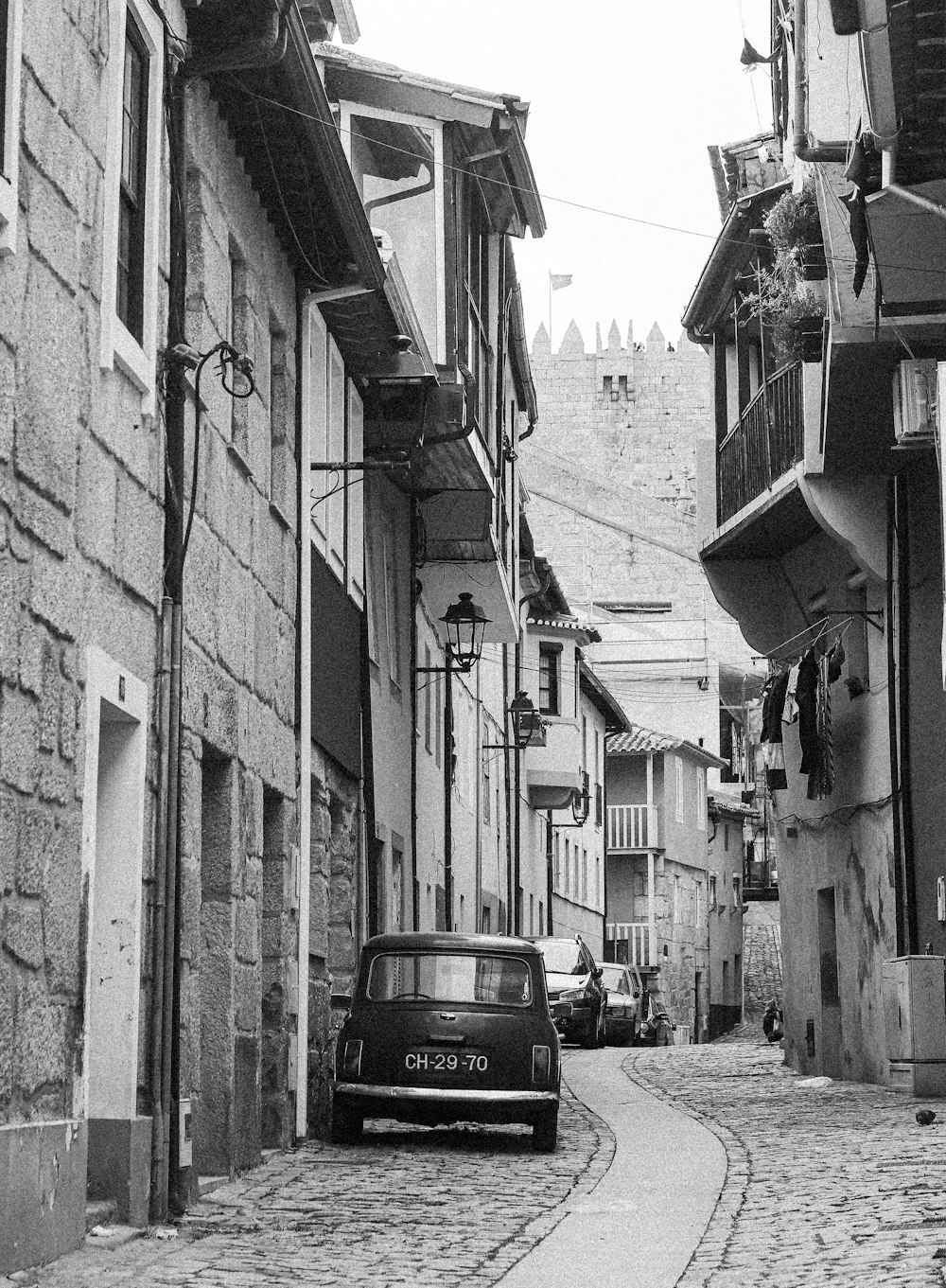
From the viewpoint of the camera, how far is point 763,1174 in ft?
40.3

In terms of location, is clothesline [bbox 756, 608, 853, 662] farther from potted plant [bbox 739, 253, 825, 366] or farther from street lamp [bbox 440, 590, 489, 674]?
street lamp [bbox 440, 590, 489, 674]

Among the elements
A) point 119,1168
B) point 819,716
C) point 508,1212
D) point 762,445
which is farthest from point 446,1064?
point 762,445

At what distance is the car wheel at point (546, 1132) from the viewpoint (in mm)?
14562

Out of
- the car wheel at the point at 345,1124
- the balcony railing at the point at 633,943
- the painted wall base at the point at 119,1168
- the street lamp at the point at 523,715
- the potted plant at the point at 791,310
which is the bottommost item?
the car wheel at the point at 345,1124

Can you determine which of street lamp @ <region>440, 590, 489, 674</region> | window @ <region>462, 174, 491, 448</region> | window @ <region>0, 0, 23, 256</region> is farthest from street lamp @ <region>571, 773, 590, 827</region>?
window @ <region>0, 0, 23, 256</region>

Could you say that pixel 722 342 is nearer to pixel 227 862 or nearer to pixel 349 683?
pixel 349 683

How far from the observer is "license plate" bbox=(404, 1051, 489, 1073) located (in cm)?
1459

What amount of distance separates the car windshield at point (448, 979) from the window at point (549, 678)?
103 ft

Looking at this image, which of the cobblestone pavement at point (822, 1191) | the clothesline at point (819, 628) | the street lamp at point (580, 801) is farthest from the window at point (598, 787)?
the cobblestone pavement at point (822, 1191)

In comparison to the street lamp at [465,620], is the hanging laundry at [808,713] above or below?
below

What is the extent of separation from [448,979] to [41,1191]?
24.5 ft

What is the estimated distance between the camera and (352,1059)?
1466cm

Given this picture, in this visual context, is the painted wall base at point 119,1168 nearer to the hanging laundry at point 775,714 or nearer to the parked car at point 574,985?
the hanging laundry at point 775,714

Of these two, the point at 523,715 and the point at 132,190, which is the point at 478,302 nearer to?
the point at 132,190
